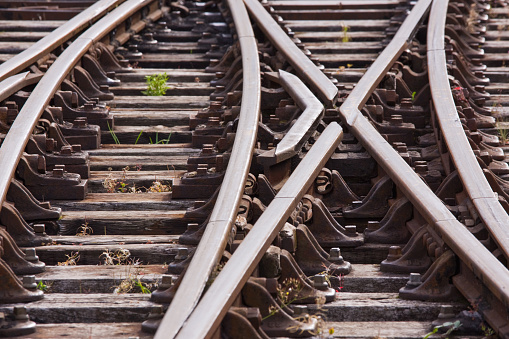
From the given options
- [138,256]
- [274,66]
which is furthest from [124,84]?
[138,256]

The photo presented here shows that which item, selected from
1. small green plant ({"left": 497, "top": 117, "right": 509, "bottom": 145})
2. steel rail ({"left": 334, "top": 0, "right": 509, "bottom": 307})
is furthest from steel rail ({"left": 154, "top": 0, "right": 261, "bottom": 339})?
small green plant ({"left": 497, "top": 117, "right": 509, "bottom": 145})

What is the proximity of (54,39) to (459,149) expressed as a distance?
12.8 feet

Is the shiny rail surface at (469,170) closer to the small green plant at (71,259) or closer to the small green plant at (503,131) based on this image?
the small green plant at (503,131)

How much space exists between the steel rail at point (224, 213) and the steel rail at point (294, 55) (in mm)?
351

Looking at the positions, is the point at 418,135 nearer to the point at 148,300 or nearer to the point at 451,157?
the point at 451,157

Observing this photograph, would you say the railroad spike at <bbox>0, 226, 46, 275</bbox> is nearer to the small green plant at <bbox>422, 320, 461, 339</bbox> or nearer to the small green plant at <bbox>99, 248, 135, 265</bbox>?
the small green plant at <bbox>99, 248, 135, 265</bbox>

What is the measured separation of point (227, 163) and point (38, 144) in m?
1.37

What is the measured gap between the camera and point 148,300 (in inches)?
172

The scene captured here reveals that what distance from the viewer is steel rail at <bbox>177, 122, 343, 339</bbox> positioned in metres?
3.61

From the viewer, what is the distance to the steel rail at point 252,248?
361cm

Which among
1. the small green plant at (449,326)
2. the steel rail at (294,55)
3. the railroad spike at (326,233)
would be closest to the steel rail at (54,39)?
the steel rail at (294,55)

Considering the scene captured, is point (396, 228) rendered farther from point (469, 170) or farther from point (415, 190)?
point (469, 170)

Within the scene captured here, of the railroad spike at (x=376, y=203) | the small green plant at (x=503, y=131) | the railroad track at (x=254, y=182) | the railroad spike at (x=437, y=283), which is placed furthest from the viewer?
the small green plant at (x=503, y=131)

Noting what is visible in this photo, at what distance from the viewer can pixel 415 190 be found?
509cm
